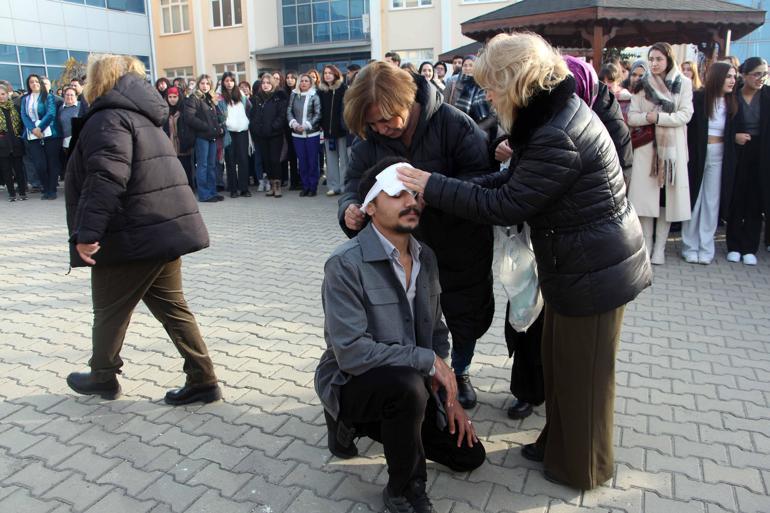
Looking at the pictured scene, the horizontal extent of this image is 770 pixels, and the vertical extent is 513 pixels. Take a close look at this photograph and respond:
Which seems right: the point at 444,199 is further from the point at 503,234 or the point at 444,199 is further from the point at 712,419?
the point at 712,419

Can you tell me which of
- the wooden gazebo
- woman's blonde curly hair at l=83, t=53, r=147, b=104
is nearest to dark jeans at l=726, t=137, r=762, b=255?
Answer: the wooden gazebo

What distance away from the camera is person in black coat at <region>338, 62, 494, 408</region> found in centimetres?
308

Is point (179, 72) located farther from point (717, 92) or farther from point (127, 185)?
point (127, 185)

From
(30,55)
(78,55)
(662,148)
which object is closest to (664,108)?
(662,148)

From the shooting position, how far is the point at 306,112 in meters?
11.1

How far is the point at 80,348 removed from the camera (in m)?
4.77

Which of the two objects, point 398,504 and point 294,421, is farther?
point 294,421

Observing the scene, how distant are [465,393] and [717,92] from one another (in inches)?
187

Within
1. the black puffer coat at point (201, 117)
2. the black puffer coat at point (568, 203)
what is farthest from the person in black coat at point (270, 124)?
the black puffer coat at point (568, 203)

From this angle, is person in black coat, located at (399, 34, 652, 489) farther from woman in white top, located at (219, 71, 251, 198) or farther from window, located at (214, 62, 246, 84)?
window, located at (214, 62, 246, 84)

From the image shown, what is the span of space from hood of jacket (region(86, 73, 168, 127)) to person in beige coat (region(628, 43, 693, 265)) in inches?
185

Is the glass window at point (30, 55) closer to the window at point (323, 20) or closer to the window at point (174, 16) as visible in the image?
the window at point (174, 16)

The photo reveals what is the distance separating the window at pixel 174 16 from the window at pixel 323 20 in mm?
5200

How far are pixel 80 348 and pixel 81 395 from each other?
0.85 meters
